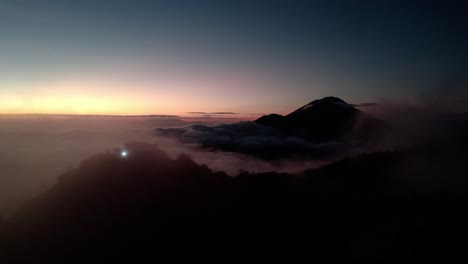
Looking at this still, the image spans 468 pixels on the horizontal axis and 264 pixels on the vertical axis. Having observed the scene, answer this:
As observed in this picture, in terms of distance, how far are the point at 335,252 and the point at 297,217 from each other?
25994mm

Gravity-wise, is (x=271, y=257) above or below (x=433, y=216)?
below

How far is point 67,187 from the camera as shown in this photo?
3888 inches

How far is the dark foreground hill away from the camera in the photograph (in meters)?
72.8

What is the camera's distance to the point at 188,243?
3100 inches

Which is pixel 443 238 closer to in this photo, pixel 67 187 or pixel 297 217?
pixel 297 217

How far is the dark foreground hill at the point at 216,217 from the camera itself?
7275cm

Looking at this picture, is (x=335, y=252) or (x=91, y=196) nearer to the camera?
(x=335, y=252)

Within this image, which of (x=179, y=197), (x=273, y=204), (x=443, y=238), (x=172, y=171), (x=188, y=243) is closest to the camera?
(x=443, y=238)

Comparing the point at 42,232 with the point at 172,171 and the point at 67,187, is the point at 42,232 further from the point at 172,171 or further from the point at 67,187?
the point at 172,171

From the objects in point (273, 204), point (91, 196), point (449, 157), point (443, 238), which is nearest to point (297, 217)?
point (273, 204)

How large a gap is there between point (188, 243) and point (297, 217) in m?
36.8

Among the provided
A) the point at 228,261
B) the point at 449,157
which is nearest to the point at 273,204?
the point at 228,261

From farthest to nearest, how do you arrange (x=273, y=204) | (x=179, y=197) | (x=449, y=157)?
1. (x=449, y=157)
2. (x=273, y=204)
3. (x=179, y=197)

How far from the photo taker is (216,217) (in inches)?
3730
